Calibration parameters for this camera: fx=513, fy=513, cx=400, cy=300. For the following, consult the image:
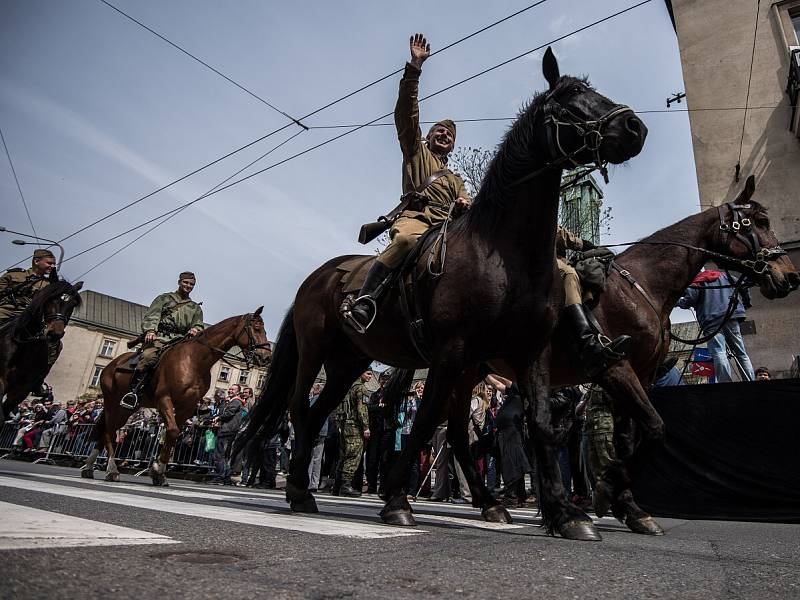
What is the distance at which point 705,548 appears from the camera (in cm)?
296

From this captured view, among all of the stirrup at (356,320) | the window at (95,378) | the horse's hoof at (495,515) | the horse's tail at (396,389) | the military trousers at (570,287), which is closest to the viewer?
the stirrup at (356,320)

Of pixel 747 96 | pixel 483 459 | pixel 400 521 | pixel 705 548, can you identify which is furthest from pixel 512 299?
pixel 747 96

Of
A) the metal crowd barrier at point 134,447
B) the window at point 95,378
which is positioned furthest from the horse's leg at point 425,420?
the window at point 95,378

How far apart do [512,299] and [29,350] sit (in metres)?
7.33

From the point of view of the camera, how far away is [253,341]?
33.4 feet

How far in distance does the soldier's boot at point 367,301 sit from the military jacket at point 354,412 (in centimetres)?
675

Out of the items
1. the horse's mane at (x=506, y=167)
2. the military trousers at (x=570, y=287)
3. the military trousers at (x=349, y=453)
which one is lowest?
the military trousers at (x=349, y=453)

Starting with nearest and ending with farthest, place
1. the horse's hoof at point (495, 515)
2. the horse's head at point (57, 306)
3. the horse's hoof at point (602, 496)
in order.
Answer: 1. the horse's hoof at point (495, 515)
2. the horse's hoof at point (602, 496)
3. the horse's head at point (57, 306)

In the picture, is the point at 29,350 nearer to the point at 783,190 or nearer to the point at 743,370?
the point at 743,370

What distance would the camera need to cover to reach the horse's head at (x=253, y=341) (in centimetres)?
1012

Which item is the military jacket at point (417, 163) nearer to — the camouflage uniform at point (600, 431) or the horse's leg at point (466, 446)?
the horse's leg at point (466, 446)

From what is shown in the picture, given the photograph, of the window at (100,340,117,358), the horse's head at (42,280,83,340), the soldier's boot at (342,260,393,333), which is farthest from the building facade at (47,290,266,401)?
the soldier's boot at (342,260,393,333)

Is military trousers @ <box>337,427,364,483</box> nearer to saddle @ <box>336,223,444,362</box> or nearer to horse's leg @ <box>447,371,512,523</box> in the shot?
horse's leg @ <box>447,371,512,523</box>

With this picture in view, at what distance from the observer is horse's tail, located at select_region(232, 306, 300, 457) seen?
17.3ft
